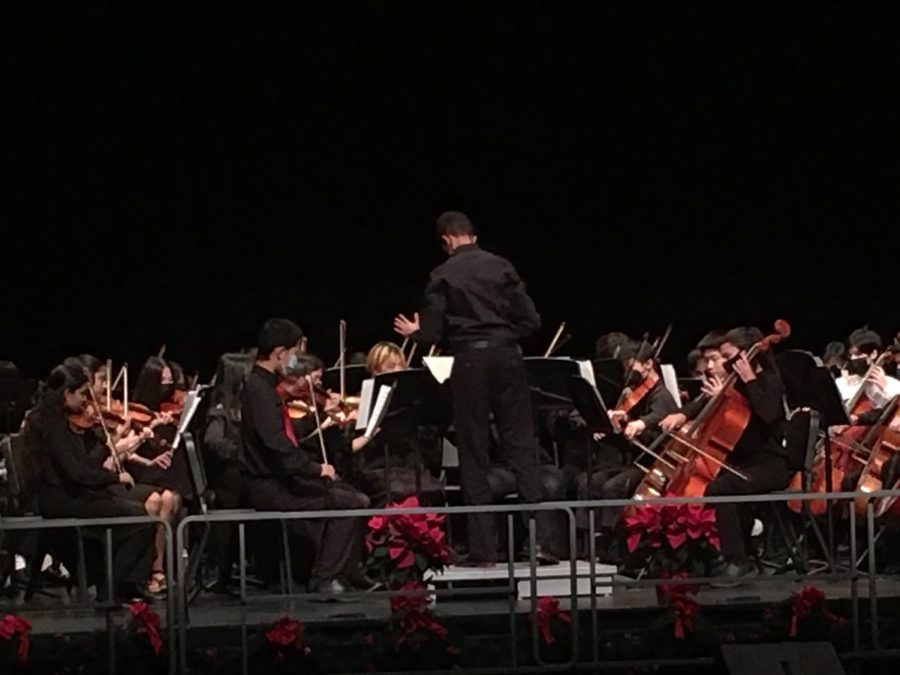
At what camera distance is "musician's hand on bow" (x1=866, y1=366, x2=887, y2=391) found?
8.77m

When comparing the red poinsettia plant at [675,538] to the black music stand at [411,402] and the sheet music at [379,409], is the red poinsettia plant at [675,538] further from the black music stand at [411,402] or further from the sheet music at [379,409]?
the sheet music at [379,409]

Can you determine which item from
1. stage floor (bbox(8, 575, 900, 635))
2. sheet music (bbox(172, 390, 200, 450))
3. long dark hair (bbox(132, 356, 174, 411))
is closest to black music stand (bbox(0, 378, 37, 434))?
long dark hair (bbox(132, 356, 174, 411))

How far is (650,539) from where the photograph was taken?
7.32 metres

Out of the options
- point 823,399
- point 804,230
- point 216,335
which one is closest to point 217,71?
point 216,335

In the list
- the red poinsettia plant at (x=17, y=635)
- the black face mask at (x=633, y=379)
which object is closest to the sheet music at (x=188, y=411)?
the red poinsettia plant at (x=17, y=635)

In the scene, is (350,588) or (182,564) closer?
(182,564)

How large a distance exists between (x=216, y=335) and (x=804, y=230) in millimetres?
4223

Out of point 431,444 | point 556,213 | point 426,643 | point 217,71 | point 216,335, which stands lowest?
point 426,643

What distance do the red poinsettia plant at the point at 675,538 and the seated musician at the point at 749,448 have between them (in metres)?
0.26

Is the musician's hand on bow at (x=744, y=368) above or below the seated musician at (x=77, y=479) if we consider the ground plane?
above

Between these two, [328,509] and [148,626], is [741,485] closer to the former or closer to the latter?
[328,509]

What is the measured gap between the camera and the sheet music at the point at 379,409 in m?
7.33

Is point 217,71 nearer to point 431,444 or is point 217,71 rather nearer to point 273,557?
point 431,444

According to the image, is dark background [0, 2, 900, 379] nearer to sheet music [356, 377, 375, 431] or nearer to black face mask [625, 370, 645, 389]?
black face mask [625, 370, 645, 389]
